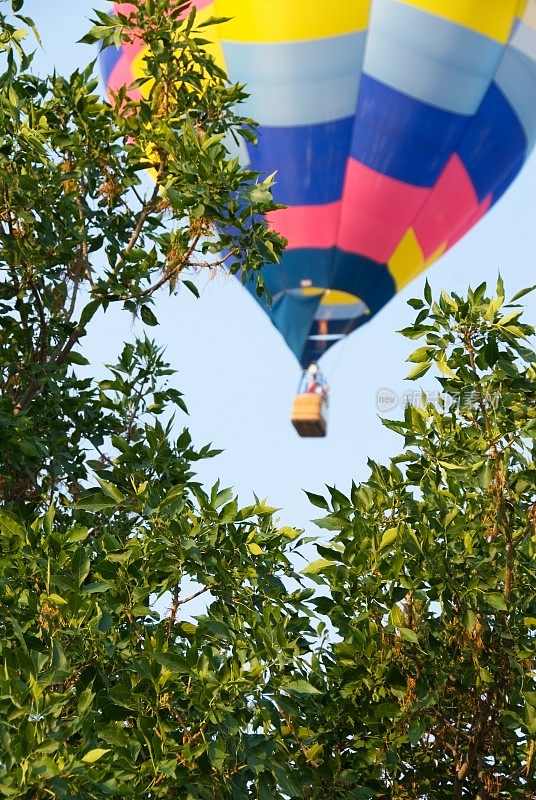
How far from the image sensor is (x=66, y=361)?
9273 millimetres

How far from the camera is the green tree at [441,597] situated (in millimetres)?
6891

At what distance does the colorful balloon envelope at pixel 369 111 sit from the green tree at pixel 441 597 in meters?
17.2

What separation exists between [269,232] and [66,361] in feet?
5.26

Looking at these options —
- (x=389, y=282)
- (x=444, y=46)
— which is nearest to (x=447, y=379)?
(x=444, y=46)

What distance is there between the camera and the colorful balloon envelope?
79.7 feet

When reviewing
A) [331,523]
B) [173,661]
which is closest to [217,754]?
[173,661]

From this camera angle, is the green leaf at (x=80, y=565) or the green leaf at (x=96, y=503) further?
the green leaf at (x=96, y=503)

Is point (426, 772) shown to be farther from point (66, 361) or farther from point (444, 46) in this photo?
point (444, 46)

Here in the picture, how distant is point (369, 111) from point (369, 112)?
0.06ft

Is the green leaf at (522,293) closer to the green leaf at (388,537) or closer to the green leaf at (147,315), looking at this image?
the green leaf at (388,537)

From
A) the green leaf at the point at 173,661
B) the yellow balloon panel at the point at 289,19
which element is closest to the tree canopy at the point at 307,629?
the green leaf at the point at 173,661

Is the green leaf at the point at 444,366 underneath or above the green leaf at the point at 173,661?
above

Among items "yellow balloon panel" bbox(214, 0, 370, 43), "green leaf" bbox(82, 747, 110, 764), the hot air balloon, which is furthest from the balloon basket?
"green leaf" bbox(82, 747, 110, 764)

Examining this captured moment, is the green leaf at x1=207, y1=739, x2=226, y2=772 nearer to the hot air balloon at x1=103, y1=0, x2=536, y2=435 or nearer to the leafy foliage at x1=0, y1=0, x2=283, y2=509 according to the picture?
the leafy foliage at x1=0, y1=0, x2=283, y2=509
